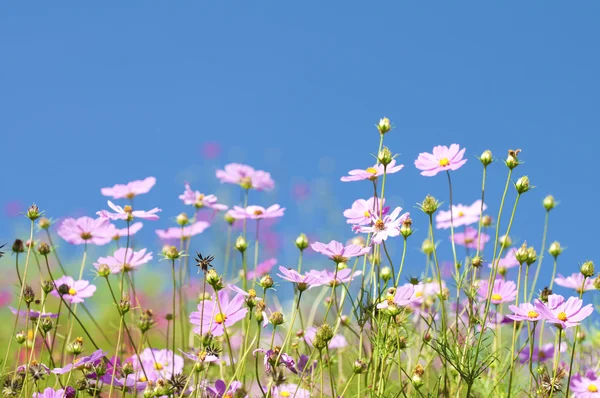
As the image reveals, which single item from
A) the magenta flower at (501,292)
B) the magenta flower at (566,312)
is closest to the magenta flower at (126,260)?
the magenta flower at (501,292)

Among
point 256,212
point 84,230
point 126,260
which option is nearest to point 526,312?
point 256,212

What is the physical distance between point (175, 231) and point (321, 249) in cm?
82

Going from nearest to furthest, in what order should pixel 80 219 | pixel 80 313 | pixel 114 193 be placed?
pixel 80 219
pixel 114 193
pixel 80 313

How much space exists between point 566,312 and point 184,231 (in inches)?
44.6

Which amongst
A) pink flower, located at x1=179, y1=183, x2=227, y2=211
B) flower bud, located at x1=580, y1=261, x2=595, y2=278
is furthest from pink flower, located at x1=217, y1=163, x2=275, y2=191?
flower bud, located at x1=580, y1=261, x2=595, y2=278

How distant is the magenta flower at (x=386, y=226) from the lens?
4.76 feet

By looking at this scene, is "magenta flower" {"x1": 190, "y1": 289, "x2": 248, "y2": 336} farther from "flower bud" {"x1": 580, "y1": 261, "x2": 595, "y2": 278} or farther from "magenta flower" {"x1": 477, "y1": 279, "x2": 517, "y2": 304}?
"flower bud" {"x1": 580, "y1": 261, "x2": 595, "y2": 278}

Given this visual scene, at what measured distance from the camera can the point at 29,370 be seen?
4.86ft

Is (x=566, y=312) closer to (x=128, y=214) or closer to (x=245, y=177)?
(x=128, y=214)

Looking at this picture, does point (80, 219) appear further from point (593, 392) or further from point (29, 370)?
point (593, 392)

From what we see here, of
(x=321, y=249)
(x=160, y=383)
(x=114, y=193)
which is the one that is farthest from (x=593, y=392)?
(x=114, y=193)

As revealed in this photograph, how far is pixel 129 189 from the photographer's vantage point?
2.07 m

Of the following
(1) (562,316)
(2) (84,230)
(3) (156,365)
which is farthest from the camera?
(2) (84,230)

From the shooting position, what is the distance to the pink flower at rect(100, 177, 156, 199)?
80.7 inches
